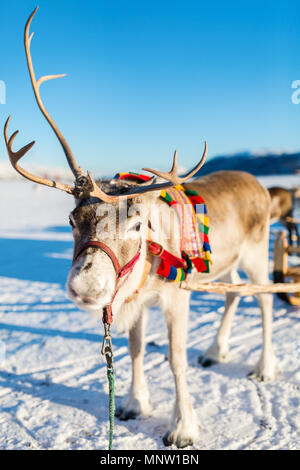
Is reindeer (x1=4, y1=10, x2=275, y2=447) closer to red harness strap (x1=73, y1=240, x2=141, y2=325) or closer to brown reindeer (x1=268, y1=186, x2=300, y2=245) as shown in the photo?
red harness strap (x1=73, y1=240, x2=141, y2=325)

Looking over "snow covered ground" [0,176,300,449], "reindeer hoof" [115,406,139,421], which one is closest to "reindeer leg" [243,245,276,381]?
"snow covered ground" [0,176,300,449]

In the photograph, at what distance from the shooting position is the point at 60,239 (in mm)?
12234

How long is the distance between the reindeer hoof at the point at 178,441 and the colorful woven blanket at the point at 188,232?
1307 mm

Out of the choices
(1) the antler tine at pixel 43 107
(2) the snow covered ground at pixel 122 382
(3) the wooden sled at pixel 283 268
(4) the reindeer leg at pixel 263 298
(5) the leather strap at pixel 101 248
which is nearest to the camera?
(5) the leather strap at pixel 101 248

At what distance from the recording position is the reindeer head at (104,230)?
207 centimetres

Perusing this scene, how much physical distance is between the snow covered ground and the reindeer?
0.72 ft

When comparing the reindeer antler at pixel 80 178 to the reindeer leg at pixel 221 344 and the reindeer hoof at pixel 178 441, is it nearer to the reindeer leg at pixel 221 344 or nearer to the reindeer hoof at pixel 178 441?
the reindeer hoof at pixel 178 441

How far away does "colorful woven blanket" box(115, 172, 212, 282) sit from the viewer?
2854mm

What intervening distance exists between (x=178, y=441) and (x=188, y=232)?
1.73 m

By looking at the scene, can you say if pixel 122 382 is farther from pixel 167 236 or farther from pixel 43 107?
pixel 43 107

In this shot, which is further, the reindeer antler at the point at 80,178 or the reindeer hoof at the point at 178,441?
the reindeer hoof at the point at 178,441

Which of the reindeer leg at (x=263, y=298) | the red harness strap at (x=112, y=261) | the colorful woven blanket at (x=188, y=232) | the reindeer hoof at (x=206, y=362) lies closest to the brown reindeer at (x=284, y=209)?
the reindeer leg at (x=263, y=298)

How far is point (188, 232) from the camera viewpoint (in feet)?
10.2
